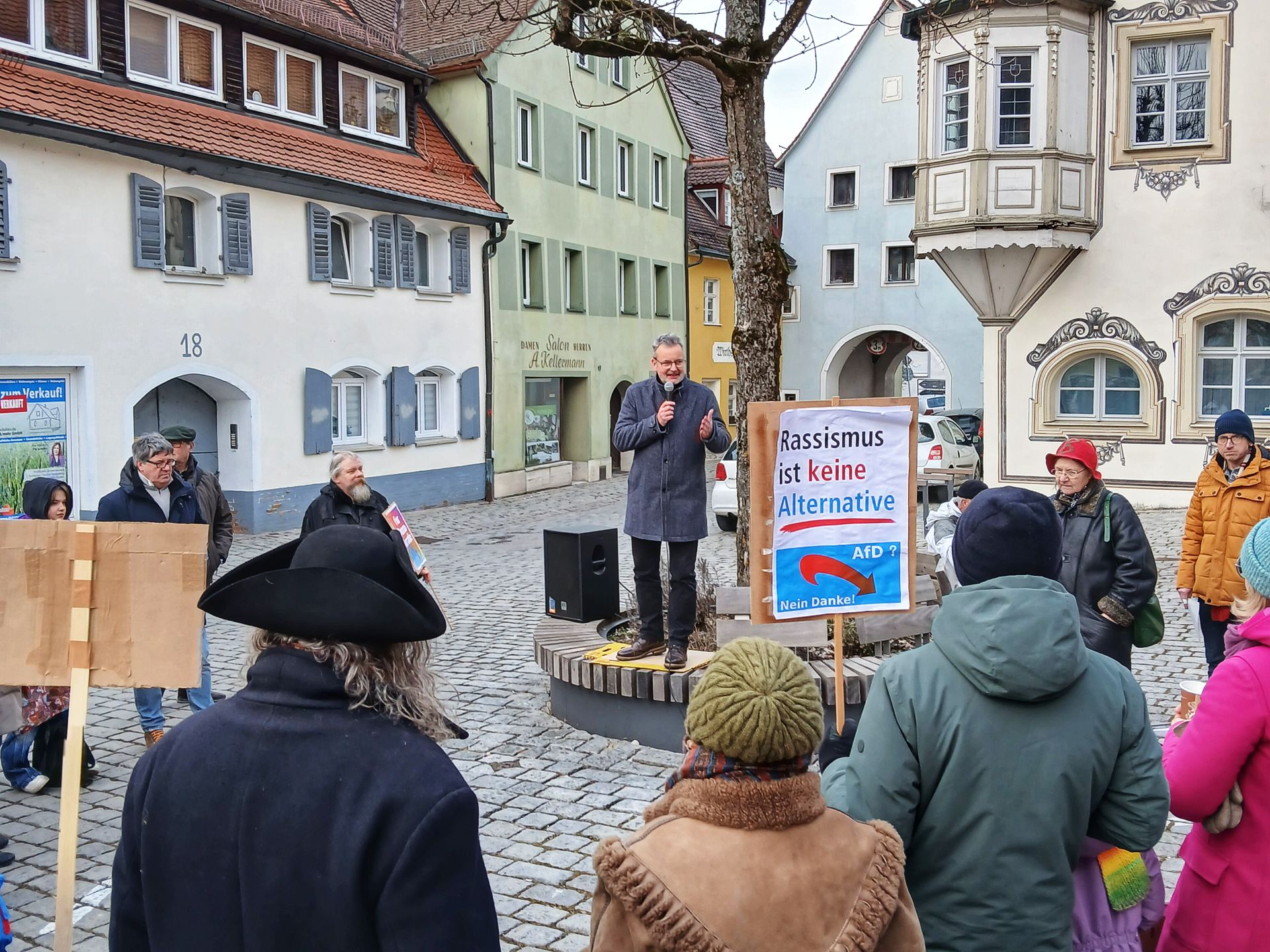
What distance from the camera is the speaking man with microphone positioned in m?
6.50

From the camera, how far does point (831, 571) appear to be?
191 inches

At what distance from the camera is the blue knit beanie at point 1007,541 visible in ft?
8.73

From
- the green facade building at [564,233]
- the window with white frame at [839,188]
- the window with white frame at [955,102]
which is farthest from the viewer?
the window with white frame at [839,188]

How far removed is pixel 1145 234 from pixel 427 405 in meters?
13.0

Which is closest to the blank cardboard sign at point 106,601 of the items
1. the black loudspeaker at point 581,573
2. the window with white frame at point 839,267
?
the black loudspeaker at point 581,573

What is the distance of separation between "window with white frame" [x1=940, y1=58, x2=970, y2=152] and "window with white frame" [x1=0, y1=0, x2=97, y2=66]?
1280cm

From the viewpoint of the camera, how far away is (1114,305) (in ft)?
61.4

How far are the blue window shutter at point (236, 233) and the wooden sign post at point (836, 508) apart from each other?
14778 millimetres

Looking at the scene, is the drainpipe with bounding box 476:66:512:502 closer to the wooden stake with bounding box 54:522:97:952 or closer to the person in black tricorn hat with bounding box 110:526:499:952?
the wooden stake with bounding box 54:522:97:952

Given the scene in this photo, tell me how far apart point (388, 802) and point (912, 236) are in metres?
19.1

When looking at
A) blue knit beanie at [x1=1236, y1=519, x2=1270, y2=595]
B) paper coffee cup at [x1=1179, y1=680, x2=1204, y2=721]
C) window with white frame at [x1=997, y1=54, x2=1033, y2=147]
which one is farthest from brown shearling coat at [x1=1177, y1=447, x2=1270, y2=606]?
window with white frame at [x1=997, y1=54, x2=1033, y2=147]

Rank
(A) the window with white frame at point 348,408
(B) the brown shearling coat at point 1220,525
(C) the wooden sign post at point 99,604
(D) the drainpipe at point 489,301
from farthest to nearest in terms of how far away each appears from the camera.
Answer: (D) the drainpipe at point 489,301, (A) the window with white frame at point 348,408, (B) the brown shearling coat at point 1220,525, (C) the wooden sign post at point 99,604

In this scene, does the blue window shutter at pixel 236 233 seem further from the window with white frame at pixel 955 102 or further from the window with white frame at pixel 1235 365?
the window with white frame at pixel 1235 365

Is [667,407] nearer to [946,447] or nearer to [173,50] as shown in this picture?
[173,50]
